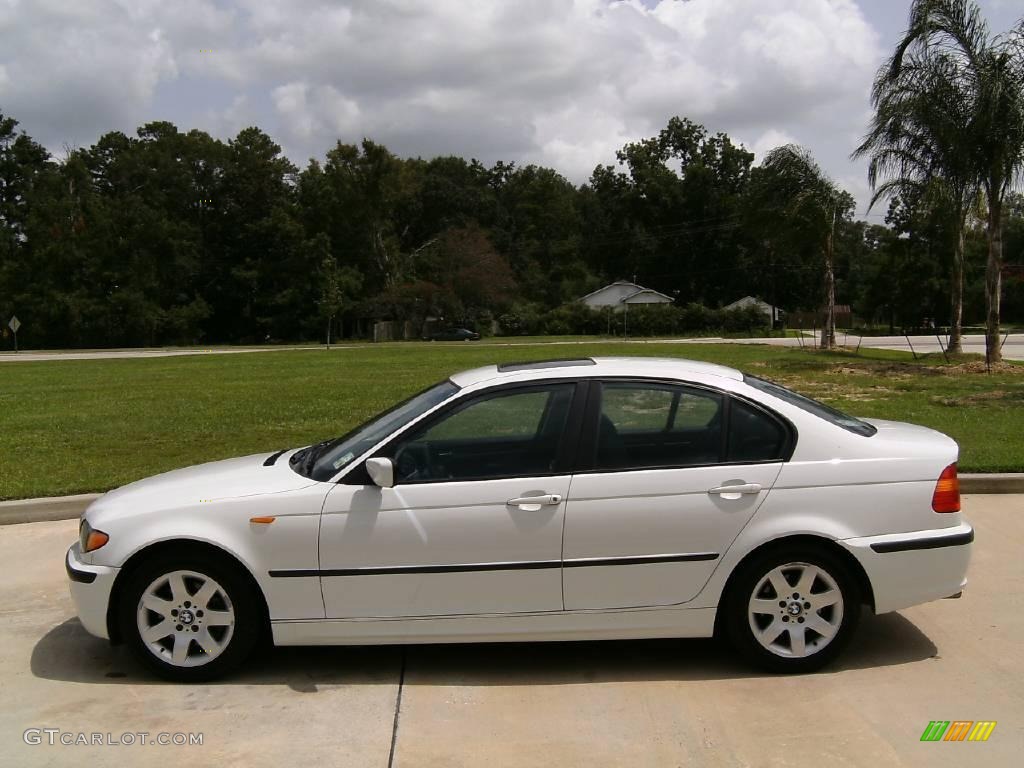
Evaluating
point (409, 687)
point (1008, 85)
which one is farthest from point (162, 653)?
point (1008, 85)

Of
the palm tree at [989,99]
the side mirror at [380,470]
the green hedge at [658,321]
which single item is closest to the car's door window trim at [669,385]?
the side mirror at [380,470]

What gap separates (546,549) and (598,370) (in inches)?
38.6

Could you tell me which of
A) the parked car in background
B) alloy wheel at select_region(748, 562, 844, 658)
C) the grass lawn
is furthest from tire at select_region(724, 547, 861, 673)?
the parked car in background

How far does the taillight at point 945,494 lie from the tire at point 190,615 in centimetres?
331

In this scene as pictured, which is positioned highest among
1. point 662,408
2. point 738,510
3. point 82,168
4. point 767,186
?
point 82,168

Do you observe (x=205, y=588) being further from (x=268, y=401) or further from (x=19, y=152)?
(x=19, y=152)

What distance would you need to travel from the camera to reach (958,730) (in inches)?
144

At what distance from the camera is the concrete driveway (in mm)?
3514

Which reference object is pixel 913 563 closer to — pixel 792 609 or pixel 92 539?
pixel 792 609

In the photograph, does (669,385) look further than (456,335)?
No

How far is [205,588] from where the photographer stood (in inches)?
162

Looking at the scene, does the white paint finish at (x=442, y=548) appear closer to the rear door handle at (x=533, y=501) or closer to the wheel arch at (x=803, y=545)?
the rear door handle at (x=533, y=501)

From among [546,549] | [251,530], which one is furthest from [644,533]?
[251,530]

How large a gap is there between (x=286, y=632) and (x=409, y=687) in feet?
2.10
